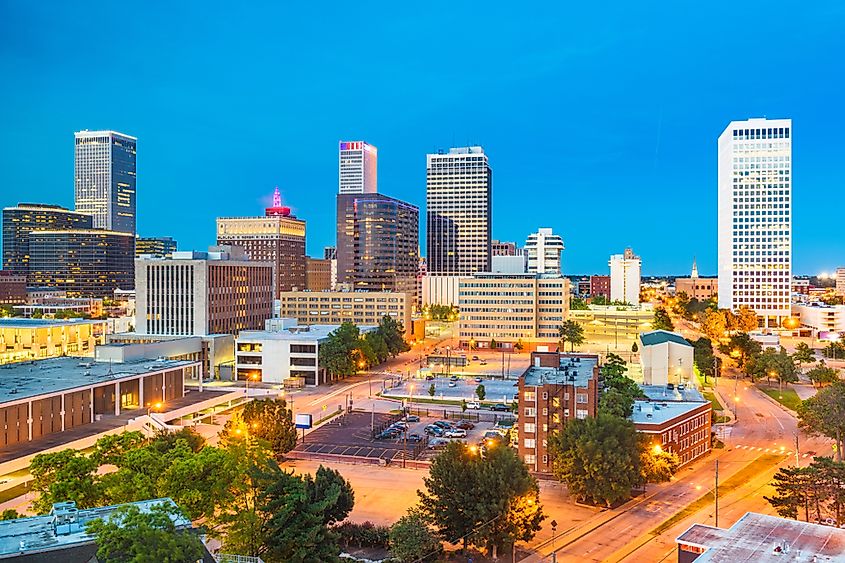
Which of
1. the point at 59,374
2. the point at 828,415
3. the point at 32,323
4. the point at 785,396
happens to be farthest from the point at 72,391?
the point at 785,396

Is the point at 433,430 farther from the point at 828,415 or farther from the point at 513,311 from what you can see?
the point at 513,311

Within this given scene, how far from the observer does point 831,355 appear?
452ft

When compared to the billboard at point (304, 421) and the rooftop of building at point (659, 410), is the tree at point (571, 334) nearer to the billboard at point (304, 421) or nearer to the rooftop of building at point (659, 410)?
the rooftop of building at point (659, 410)

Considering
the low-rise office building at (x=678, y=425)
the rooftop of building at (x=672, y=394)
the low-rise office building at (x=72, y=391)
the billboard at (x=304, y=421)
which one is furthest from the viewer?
the billboard at (x=304, y=421)

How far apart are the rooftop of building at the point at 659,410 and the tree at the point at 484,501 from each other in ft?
68.8

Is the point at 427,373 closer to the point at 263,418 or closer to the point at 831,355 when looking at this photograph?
the point at 263,418

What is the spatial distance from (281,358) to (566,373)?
60679 millimetres

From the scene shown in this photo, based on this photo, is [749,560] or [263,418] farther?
[263,418]

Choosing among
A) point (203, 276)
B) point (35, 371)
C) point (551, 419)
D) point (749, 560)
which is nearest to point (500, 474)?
point (749, 560)

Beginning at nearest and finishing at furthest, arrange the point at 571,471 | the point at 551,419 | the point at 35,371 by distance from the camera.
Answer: the point at 571,471 → the point at 551,419 → the point at 35,371

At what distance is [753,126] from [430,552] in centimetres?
18302

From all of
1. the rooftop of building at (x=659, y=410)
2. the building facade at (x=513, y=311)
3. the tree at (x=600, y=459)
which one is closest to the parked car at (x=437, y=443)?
the tree at (x=600, y=459)

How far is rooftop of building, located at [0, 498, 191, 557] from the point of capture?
1013 inches

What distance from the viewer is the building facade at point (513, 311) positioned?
525 feet
